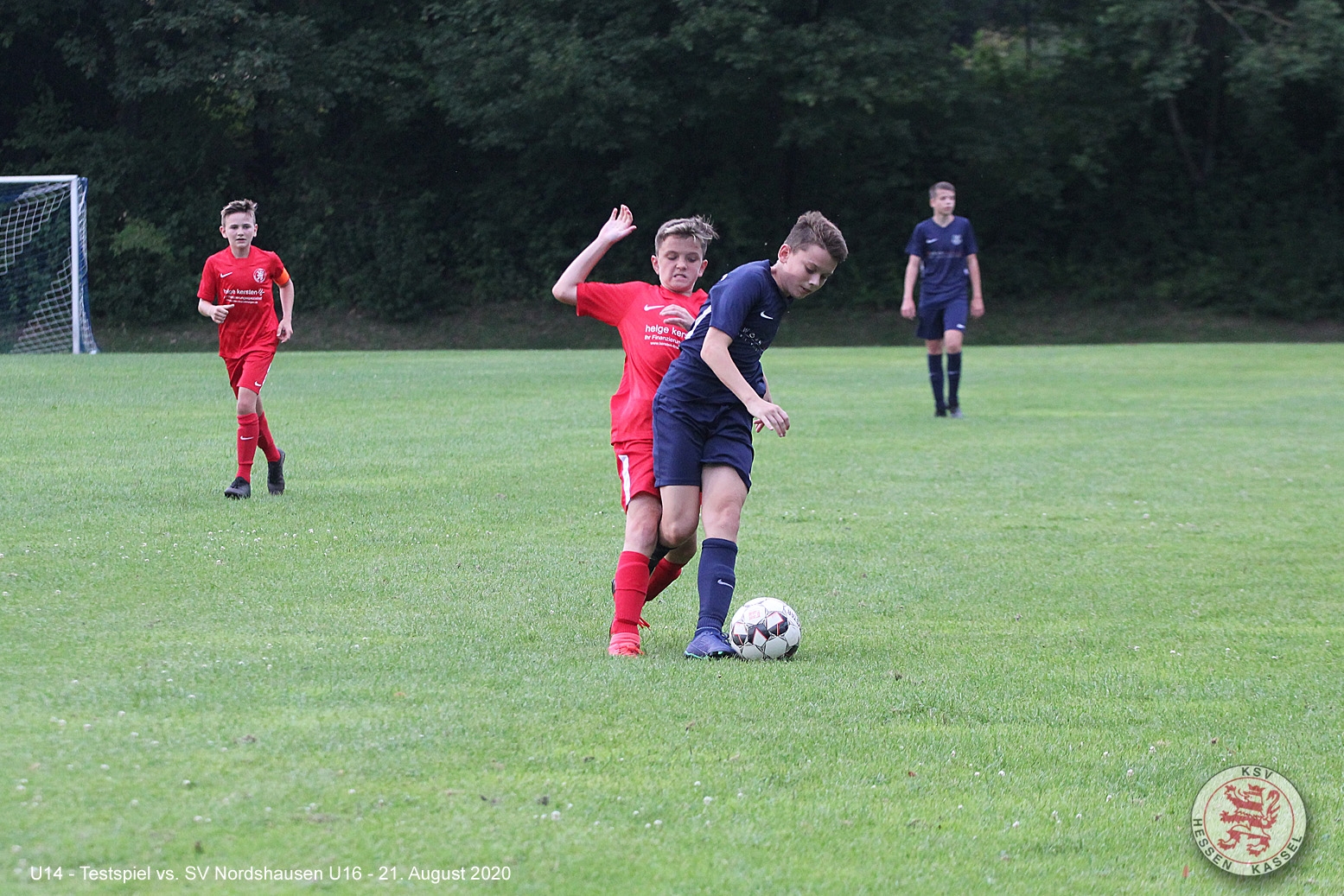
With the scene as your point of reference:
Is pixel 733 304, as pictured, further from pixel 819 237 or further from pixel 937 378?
pixel 937 378

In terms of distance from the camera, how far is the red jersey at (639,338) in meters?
5.93

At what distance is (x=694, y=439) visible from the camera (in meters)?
5.63

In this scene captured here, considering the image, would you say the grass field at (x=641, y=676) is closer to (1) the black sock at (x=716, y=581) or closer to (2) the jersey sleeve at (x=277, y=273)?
(1) the black sock at (x=716, y=581)

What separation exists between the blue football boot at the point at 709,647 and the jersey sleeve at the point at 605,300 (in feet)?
4.55

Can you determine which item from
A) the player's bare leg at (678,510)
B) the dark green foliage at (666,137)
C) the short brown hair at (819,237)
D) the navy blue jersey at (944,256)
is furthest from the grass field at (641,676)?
the dark green foliage at (666,137)

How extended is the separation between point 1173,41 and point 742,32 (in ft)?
33.1

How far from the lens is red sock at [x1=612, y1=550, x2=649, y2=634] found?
5484mm

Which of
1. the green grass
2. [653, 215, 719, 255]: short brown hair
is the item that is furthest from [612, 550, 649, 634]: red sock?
the green grass

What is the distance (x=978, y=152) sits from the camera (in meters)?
36.2

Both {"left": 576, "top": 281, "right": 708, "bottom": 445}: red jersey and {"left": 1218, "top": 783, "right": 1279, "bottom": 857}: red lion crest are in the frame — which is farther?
{"left": 576, "top": 281, "right": 708, "bottom": 445}: red jersey

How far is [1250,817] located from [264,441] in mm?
7145

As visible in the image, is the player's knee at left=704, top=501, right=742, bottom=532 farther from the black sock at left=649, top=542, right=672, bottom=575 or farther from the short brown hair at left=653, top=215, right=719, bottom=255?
the short brown hair at left=653, top=215, right=719, bottom=255

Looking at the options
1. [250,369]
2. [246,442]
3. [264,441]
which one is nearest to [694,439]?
[246,442]

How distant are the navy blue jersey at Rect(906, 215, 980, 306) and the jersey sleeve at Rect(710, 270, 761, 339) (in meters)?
10.0
